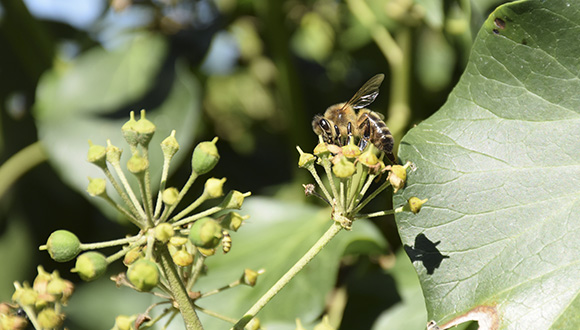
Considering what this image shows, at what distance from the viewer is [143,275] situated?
78 centimetres

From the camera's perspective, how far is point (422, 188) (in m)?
1.04

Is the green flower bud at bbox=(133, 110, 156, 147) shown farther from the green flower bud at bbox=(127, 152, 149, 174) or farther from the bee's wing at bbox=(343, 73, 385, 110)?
the bee's wing at bbox=(343, 73, 385, 110)

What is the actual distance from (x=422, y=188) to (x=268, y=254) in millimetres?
629

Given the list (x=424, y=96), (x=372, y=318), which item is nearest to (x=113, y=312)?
(x=372, y=318)

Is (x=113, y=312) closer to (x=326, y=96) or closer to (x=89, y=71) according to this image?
(x=89, y=71)

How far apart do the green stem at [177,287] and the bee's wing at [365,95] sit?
667 mm

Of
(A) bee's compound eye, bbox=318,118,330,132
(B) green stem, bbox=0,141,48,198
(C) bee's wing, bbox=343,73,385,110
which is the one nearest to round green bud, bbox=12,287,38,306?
(A) bee's compound eye, bbox=318,118,330,132

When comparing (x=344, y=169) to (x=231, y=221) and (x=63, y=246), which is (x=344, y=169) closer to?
(x=231, y=221)

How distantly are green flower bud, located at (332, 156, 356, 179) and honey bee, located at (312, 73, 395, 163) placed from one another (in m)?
0.18

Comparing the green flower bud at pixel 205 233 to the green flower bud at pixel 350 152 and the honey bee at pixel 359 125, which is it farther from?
the honey bee at pixel 359 125

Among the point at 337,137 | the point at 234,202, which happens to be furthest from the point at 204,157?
the point at 337,137

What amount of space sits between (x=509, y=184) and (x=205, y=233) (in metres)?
0.48

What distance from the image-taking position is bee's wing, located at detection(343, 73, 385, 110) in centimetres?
140

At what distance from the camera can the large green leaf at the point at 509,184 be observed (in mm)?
964
